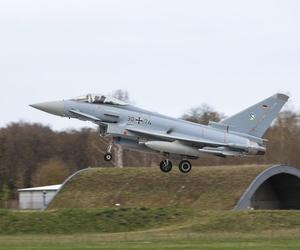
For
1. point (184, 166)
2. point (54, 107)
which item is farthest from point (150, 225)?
point (54, 107)

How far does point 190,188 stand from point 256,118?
28888 mm

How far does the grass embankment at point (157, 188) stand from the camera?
218 ft

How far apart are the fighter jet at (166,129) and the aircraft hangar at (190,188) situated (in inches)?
933

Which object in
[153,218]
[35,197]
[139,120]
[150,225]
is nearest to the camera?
[139,120]

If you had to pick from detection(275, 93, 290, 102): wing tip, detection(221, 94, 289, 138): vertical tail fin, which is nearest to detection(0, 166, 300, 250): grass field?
detection(221, 94, 289, 138): vertical tail fin

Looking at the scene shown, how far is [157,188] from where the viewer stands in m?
70.1

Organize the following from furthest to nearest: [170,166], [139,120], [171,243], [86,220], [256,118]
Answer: [86,220], [171,243], [256,118], [170,166], [139,120]

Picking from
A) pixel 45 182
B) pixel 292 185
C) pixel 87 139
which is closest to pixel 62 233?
pixel 292 185

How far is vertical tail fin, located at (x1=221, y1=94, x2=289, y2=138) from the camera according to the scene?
4081cm

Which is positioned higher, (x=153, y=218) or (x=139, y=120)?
(x=139, y=120)

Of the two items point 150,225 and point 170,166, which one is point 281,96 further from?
point 150,225

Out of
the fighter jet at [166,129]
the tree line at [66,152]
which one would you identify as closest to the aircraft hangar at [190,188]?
the fighter jet at [166,129]

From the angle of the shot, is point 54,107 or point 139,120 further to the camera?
point 139,120

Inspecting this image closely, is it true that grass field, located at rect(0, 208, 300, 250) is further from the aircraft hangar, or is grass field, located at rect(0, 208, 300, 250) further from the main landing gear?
the aircraft hangar
